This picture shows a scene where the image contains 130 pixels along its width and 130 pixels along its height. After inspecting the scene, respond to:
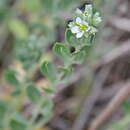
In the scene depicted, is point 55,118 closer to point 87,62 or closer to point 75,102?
point 75,102

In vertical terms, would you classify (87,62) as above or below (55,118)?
above

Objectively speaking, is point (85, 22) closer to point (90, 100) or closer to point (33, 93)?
point (33, 93)

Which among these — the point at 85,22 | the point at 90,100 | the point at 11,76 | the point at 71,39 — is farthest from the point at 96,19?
the point at 90,100

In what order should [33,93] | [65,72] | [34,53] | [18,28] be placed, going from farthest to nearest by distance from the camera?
1. [18,28]
2. [34,53]
3. [33,93]
4. [65,72]

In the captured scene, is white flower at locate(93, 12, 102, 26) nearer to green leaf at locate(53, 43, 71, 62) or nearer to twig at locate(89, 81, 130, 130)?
green leaf at locate(53, 43, 71, 62)

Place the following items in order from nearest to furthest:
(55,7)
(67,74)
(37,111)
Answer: (67,74) < (37,111) < (55,7)

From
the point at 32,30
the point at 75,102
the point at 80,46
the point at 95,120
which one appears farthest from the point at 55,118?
the point at 80,46

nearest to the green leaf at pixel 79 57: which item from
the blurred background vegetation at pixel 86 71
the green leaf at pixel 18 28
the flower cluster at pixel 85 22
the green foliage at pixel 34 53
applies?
the green foliage at pixel 34 53
